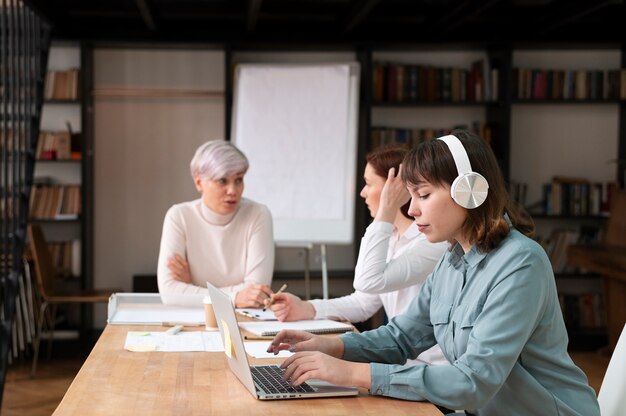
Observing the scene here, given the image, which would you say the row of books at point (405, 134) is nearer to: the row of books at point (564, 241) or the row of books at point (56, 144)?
the row of books at point (564, 241)

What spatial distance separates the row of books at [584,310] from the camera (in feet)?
21.7

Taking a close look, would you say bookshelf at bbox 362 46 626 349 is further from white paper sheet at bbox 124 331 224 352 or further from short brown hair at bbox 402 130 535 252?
short brown hair at bbox 402 130 535 252

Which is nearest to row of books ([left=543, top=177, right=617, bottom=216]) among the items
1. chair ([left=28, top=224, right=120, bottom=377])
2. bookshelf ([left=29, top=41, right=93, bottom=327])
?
chair ([left=28, top=224, right=120, bottom=377])

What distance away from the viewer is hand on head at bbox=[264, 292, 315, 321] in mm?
2664

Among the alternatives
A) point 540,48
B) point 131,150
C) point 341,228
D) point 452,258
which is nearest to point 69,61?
point 131,150

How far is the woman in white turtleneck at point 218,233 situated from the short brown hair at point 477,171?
64.3 inches

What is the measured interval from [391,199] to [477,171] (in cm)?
96

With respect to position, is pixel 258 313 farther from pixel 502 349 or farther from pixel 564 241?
pixel 564 241

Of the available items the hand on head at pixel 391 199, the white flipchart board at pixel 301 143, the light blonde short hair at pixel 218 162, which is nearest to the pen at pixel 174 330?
the hand on head at pixel 391 199

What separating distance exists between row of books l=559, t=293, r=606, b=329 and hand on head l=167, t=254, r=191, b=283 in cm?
409

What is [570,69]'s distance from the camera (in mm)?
6777

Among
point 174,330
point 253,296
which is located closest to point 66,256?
point 253,296

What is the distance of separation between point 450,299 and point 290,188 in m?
3.76

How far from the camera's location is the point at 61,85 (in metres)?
6.29
